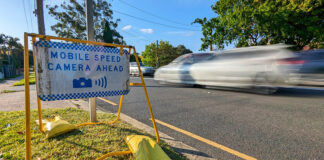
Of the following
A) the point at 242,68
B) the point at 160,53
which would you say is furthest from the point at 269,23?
the point at 160,53

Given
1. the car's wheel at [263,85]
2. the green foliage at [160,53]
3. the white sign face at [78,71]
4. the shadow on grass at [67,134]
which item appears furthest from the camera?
the green foliage at [160,53]

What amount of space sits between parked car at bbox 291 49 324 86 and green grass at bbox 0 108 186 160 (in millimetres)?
6212

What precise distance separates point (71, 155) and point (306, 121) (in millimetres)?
4408

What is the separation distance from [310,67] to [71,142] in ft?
26.0

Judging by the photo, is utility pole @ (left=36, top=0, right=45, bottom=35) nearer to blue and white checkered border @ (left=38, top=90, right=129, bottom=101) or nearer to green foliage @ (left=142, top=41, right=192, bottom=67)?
blue and white checkered border @ (left=38, top=90, right=129, bottom=101)

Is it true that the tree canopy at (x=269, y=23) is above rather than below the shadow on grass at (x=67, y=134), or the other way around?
above

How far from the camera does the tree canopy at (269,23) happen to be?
12844 mm

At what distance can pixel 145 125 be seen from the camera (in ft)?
11.0

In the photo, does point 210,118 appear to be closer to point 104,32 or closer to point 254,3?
point 254,3

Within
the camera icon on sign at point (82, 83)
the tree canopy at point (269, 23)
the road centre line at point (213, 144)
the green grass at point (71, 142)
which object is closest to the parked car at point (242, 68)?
the road centre line at point (213, 144)

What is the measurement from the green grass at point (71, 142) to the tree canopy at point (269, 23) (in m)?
14.8

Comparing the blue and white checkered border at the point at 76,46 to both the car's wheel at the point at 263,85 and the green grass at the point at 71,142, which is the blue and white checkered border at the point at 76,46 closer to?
the green grass at the point at 71,142

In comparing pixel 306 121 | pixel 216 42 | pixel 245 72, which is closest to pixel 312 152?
pixel 306 121

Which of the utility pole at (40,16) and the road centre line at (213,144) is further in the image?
the utility pole at (40,16)
